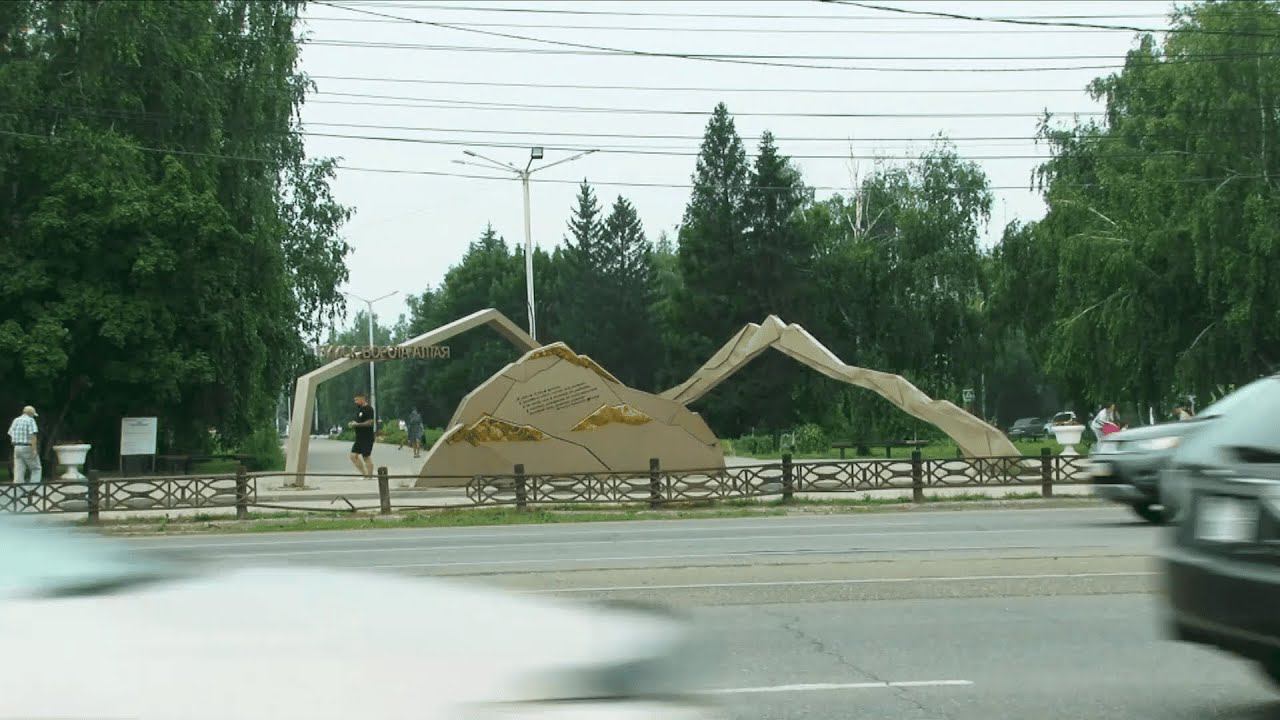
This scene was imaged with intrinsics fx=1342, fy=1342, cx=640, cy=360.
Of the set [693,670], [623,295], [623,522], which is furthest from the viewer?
[623,295]

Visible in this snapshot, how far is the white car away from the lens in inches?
120

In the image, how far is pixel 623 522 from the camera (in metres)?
20.8

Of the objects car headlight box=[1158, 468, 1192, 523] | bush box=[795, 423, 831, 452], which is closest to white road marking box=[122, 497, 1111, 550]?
car headlight box=[1158, 468, 1192, 523]

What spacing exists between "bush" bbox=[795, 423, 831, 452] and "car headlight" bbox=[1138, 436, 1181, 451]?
40.5m

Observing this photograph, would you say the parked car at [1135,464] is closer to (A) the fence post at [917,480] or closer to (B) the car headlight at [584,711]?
(A) the fence post at [917,480]

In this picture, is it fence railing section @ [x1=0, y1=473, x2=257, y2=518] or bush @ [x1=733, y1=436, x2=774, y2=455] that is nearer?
fence railing section @ [x1=0, y1=473, x2=257, y2=518]

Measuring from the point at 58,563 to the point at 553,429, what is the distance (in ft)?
75.4

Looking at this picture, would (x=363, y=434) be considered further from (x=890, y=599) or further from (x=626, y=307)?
(x=626, y=307)

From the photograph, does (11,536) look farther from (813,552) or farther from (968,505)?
(968,505)

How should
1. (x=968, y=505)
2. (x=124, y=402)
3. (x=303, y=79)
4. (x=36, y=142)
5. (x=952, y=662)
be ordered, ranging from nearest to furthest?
(x=952, y=662)
(x=968, y=505)
(x=36, y=142)
(x=124, y=402)
(x=303, y=79)

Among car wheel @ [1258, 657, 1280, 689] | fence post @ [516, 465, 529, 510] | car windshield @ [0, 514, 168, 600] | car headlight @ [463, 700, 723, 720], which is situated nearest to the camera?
car headlight @ [463, 700, 723, 720]

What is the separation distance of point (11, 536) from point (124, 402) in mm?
35459

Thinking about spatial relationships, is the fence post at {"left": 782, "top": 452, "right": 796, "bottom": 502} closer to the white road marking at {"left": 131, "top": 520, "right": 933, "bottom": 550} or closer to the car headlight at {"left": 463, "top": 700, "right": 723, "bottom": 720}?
the white road marking at {"left": 131, "top": 520, "right": 933, "bottom": 550}

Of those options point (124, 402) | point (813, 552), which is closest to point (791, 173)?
point (124, 402)
